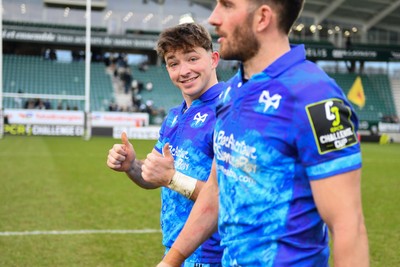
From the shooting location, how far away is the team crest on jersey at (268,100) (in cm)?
200

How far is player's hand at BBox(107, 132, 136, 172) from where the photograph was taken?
3.23 meters

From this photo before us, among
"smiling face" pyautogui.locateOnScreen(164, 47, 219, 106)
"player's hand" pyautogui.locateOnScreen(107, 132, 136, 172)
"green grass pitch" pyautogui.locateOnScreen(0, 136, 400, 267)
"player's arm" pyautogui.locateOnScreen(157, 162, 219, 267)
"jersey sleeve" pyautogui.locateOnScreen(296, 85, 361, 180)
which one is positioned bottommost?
"green grass pitch" pyautogui.locateOnScreen(0, 136, 400, 267)

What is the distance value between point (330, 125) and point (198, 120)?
52.9 inches

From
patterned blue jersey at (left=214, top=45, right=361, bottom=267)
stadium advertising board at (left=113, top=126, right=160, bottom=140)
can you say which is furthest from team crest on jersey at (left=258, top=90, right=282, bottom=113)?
stadium advertising board at (left=113, top=126, right=160, bottom=140)

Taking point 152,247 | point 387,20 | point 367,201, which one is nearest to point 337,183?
point 152,247

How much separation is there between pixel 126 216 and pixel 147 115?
23694 mm

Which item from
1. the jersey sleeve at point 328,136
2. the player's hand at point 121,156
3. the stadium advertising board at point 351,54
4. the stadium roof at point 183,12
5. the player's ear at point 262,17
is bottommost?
the player's hand at point 121,156

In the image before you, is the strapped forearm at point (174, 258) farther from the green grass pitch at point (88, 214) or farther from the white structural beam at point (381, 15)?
the white structural beam at point (381, 15)

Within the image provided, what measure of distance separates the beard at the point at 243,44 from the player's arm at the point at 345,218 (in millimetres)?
598

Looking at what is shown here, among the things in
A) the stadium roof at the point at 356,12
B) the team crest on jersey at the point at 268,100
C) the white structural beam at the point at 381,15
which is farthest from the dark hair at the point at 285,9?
the white structural beam at the point at 381,15

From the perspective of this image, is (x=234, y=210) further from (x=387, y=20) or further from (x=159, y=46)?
(x=387, y=20)

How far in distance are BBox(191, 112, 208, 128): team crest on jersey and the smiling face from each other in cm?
14

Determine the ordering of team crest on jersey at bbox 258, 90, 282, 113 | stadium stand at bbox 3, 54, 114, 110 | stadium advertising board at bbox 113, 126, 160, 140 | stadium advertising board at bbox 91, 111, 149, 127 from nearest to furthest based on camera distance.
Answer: team crest on jersey at bbox 258, 90, 282, 113
stadium advertising board at bbox 113, 126, 160, 140
stadium advertising board at bbox 91, 111, 149, 127
stadium stand at bbox 3, 54, 114, 110

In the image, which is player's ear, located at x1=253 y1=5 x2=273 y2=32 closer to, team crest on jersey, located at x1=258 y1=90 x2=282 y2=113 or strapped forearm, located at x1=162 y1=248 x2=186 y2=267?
team crest on jersey, located at x1=258 y1=90 x2=282 y2=113
